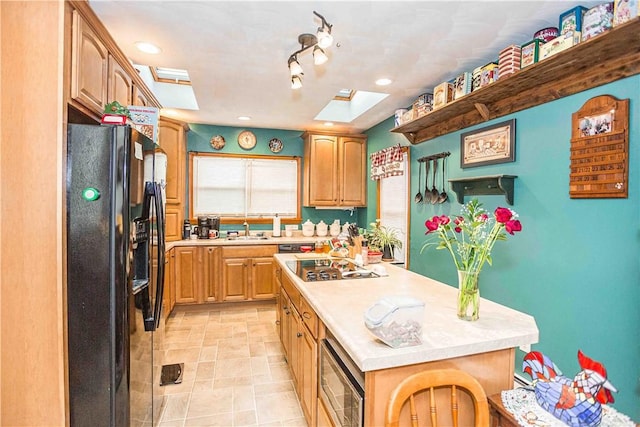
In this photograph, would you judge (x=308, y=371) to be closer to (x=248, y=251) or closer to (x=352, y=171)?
(x=248, y=251)

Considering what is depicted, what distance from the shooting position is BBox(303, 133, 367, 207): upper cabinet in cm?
473

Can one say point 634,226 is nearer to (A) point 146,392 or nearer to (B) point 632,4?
(B) point 632,4

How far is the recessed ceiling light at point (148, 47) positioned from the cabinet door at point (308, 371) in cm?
222

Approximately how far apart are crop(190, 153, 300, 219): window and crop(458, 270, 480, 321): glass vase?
12.5ft


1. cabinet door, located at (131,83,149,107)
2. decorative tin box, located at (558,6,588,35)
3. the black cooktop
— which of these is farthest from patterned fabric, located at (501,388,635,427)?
cabinet door, located at (131,83,149,107)

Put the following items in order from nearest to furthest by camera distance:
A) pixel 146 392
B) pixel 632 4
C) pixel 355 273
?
pixel 632 4
pixel 146 392
pixel 355 273

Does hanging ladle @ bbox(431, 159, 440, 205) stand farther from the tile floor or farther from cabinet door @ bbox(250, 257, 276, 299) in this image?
cabinet door @ bbox(250, 257, 276, 299)

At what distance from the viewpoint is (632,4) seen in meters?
1.46

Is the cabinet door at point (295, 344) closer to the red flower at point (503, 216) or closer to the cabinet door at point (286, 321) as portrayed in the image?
the cabinet door at point (286, 321)

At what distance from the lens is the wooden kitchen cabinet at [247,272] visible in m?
4.24

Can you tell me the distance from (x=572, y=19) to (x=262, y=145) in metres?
3.92

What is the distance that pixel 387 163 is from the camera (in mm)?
4059

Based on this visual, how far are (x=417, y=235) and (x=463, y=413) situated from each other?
2.39 meters

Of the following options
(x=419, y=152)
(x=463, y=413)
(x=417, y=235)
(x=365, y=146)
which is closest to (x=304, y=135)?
(x=365, y=146)
